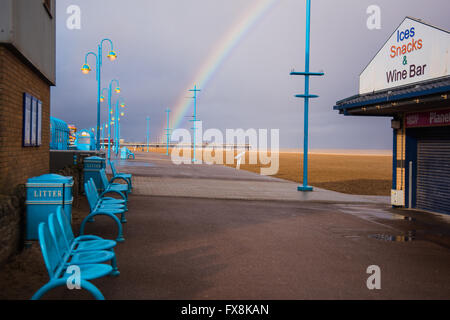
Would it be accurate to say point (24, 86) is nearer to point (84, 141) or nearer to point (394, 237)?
point (394, 237)

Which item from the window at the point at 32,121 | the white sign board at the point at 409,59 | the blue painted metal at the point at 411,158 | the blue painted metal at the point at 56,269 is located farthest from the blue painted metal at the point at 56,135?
the blue painted metal at the point at 56,269

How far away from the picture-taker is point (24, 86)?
7762 millimetres

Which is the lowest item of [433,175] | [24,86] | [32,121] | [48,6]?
[433,175]

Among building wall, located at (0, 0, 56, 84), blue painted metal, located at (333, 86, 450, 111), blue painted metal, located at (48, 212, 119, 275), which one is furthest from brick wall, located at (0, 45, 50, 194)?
blue painted metal, located at (333, 86, 450, 111)

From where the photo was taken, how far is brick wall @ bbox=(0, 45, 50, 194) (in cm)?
640

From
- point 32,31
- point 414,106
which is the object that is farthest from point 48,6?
point 414,106

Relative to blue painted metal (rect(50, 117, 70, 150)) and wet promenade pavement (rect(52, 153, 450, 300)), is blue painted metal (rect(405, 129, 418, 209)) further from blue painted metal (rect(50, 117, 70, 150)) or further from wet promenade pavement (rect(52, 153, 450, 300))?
blue painted metal (rect(50, 117, 70, 150))

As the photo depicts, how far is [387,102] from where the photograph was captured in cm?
1101

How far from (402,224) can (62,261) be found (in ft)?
26.9

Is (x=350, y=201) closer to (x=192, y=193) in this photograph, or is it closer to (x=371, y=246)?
(x=192, y=193)

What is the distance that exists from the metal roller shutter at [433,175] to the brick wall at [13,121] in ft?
35.3

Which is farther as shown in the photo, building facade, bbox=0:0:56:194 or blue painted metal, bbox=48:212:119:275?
building facade, bbox=0:0:56:194
